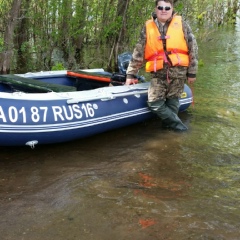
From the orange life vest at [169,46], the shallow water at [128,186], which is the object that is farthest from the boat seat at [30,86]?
the orange life vest at [169,46]

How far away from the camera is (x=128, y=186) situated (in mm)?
3551

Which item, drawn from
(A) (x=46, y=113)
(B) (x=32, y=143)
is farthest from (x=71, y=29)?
(B) (x=32, y=143)

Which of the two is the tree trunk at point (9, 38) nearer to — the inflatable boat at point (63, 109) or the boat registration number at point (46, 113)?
the inflatable boat at point (63, 109)

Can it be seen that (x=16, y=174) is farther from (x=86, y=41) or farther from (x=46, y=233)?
(x=86, y=41)

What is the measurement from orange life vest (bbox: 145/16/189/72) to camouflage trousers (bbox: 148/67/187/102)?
99mm

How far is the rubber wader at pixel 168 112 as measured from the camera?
513cm

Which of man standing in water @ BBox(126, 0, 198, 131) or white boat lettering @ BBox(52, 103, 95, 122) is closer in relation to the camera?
white boat lettering @ BBox(52, 103, 95, 122)

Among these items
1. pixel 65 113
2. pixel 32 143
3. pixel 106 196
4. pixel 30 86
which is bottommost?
pixel 106 196

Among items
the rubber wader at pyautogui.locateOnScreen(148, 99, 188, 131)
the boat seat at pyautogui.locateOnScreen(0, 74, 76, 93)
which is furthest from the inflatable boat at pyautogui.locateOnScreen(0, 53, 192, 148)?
the rubber wader at pyautogui.locateOnScreen(148, 99, 188, 131)

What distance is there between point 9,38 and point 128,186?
508cm

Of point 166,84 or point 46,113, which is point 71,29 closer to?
point 166,84

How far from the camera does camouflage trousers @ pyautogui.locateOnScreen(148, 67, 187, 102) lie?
4.96 m

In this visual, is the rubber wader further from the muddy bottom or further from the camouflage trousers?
the muddy bottom

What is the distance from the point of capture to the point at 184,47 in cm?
490
